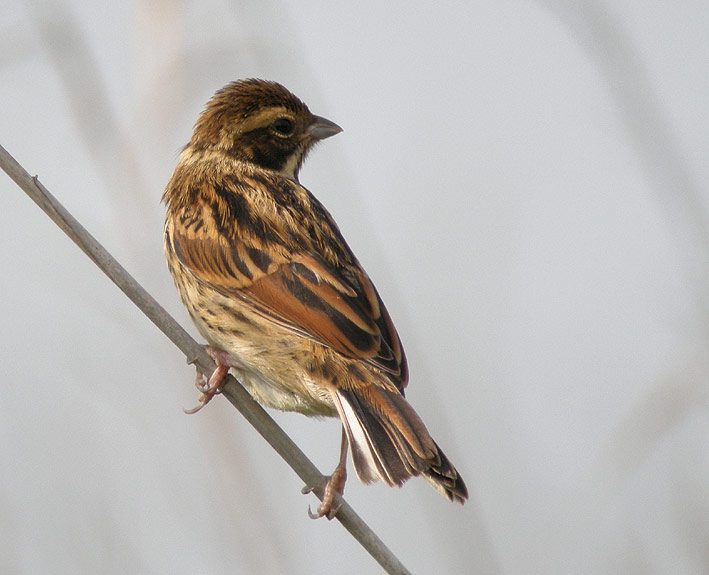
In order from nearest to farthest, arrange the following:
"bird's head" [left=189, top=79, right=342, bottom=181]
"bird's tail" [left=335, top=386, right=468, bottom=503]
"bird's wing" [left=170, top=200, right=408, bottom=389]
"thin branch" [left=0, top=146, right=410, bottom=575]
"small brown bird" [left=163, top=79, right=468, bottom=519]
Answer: "thin branch" [left=0, top=146, right=410, bottom=575] < "bird's tail" [left=335, top=386, right=468, bottom=503] < "small brown bird" [left=163, top=79, right=468, bottom=519] < "bird's wing" [left=170, top=200, right=408, bottom=389] < "bird's head" [left=189, top=79, right=342, bottom=181]

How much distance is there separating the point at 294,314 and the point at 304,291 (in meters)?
0.11

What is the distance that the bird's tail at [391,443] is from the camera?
2.77m

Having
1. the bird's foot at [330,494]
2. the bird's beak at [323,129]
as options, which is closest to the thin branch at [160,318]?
the bird's foot at [330,494]

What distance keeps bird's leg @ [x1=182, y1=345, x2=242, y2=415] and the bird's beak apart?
1.24 metres

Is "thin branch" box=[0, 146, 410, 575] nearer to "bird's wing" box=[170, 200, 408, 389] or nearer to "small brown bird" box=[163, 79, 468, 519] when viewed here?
"small brown bird" box=[163, 79, 468, 519]

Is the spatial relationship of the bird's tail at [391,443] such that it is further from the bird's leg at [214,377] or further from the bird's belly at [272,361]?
the bird's leg at [214,377]

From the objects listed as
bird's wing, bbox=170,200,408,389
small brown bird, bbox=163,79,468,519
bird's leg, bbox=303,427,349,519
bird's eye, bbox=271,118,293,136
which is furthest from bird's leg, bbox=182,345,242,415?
bird's eye, bbox=271,118,293,136

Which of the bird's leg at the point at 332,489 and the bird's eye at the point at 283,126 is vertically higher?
the bird's eye at the point at 283,126

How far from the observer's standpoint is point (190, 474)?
12.2ft

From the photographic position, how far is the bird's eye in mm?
4098

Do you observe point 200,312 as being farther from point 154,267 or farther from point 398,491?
point 398,491

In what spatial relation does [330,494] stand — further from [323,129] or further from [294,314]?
[323,129]

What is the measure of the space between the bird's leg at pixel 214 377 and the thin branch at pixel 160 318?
0.35 m

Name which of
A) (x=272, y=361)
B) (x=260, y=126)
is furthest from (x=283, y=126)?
(x=272, y=361)
